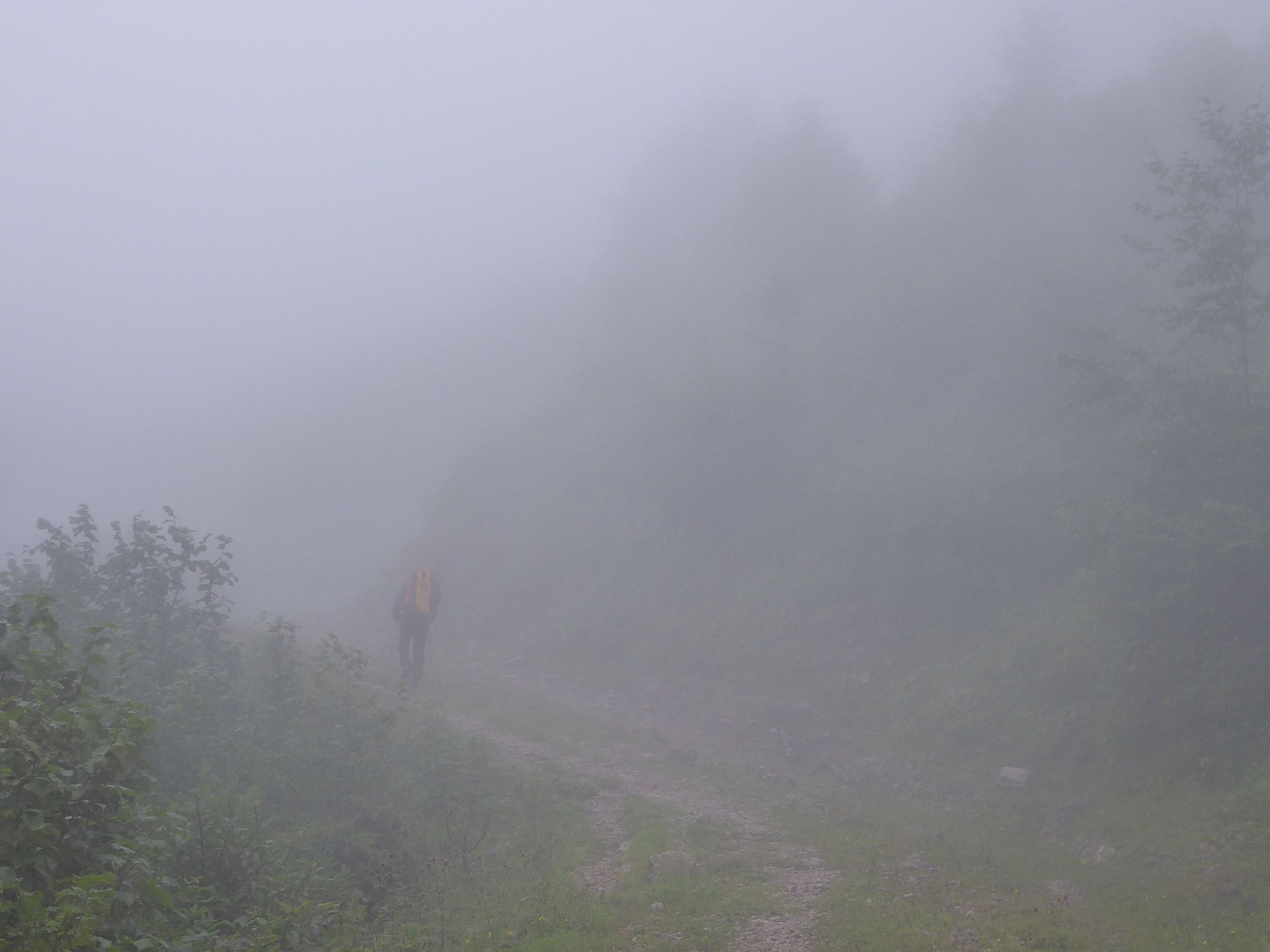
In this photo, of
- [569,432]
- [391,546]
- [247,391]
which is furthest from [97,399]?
[569,432]

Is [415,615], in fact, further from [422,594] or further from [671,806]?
[671,806]

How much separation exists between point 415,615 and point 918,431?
14.2m

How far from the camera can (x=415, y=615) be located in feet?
55.2

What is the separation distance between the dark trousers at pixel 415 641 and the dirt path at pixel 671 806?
6.29ft

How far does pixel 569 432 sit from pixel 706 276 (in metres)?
11.4

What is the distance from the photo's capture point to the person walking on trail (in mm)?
16859

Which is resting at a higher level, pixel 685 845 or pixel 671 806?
pixel 671 806

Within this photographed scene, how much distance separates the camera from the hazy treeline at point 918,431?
1233cm

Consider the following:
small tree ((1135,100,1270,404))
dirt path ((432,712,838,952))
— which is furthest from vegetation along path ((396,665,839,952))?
small tree ((1135,100,1270,404))

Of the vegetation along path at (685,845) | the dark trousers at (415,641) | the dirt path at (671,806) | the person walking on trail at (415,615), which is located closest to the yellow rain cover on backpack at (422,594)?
the person walking on trail at (415,615)

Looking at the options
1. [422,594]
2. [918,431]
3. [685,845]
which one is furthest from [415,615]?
[918,431]

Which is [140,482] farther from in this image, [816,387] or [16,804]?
[16,804]

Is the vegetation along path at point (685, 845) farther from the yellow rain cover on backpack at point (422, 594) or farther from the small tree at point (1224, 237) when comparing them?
the small tree at point (1224, 237)

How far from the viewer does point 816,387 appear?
2697 centimetres
